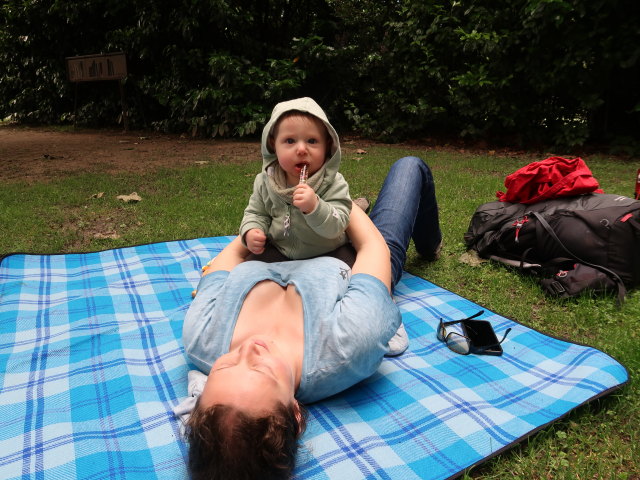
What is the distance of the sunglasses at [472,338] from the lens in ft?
7.96

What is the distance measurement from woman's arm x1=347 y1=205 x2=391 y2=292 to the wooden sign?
10.3m

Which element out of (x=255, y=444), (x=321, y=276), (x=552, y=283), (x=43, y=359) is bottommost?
(x=43, y=359)

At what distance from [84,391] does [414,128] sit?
26.9 ft

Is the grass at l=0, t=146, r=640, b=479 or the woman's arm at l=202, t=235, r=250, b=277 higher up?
the woman's arm at l=202, t=235, r=250, b=277

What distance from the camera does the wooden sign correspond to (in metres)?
10.9

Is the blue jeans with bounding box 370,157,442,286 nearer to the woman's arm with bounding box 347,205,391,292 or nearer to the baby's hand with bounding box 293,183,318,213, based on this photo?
the woman's arm with bounding box 347,205,391,292

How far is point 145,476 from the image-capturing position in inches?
66.5

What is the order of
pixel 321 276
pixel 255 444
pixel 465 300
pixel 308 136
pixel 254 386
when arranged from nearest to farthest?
pixel 255 444
pixel 254 386
pixel 321 276
pixel 308 136
pixel 465 300

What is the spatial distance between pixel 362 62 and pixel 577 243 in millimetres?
7567

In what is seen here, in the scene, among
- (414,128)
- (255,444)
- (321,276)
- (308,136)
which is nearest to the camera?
(255,444)

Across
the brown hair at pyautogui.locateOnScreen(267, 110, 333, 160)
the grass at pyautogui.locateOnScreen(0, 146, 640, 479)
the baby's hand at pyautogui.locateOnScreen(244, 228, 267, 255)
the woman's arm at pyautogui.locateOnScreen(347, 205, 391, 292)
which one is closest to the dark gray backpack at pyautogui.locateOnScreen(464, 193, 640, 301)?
the grass at pyautogui.locateOnScreen(0, 146, 640, 479)

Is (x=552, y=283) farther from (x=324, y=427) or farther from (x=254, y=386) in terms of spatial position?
(x=254, y=386)

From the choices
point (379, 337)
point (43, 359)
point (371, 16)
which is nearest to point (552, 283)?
point (379, 337)

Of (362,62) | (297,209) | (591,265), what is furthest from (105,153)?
(591,265)
